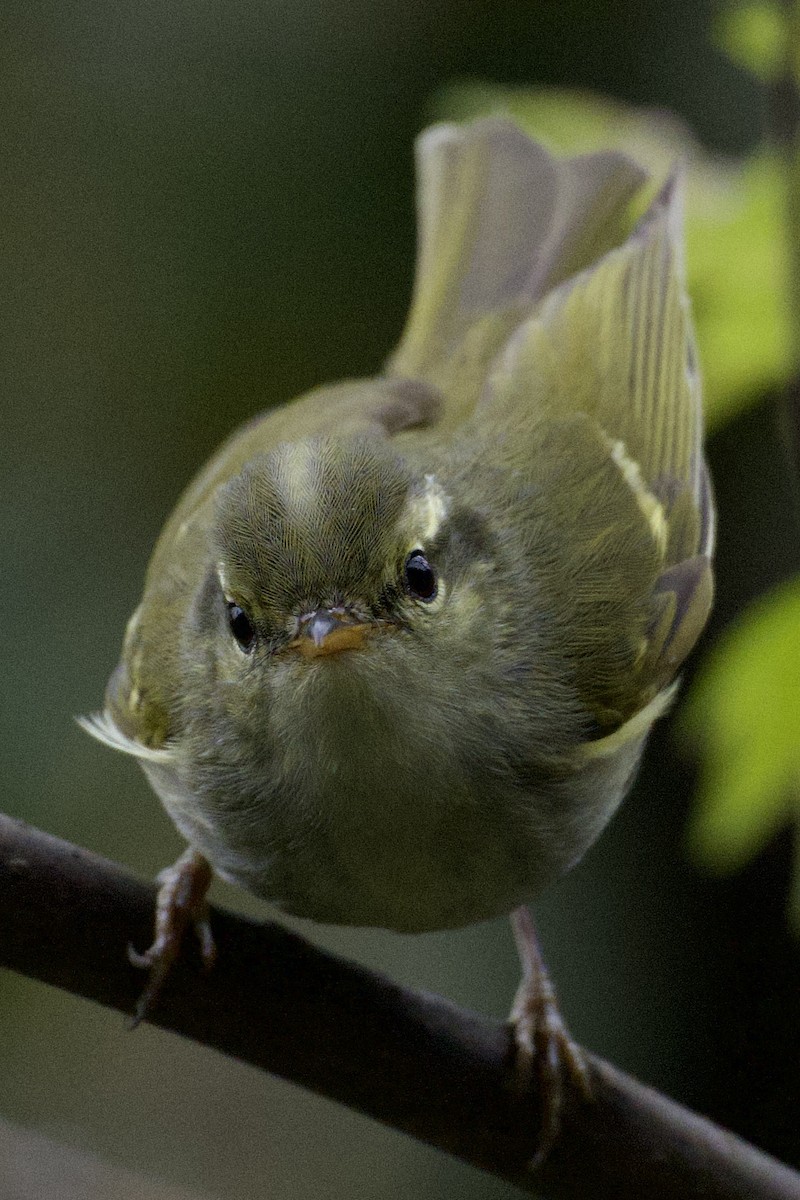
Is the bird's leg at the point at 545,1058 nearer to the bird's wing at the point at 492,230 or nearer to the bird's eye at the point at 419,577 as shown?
the bird's eye at the point at 419,577

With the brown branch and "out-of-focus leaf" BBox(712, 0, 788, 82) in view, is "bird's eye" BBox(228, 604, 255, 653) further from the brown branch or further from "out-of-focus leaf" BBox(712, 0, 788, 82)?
"out-of-focus leaf" BBox(712, 0, 788, 82)

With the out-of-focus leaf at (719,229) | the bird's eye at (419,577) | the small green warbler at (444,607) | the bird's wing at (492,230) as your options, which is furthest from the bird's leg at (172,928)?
the bird's wing at (492,230)

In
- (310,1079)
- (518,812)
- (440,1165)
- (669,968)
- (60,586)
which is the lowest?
(440,1165)

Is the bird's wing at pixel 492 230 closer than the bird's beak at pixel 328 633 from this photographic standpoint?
No

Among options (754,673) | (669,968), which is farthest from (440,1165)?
(754,673)

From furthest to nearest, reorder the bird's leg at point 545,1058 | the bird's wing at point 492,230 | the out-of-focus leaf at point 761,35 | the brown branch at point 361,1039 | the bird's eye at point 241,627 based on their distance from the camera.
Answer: the bird's wing at point 492,230
the bird's leg at point 545,1058
the bird's eye at point 241,627
the brown branch at point 361,1039
the out-of-focus leaf at point 761,35

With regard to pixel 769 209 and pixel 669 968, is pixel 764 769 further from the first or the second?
pixel 669 968

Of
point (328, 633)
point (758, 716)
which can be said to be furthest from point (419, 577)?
point (758, 716)

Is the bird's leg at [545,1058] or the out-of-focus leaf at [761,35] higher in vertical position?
the out-of-focus leaf at [761,35]
